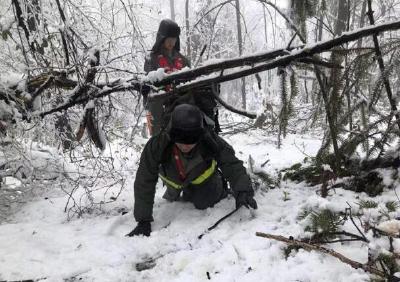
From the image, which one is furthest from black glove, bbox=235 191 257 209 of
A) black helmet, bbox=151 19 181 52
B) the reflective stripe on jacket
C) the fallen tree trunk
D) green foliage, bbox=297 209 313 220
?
black helmet, bbox=151 19 181 52

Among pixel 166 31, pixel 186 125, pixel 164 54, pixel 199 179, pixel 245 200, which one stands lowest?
pixel 245 200

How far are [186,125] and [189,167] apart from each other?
589 mm

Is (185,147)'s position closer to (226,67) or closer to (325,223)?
(226,67)

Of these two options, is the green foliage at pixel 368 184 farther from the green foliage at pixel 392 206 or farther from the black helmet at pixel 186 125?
the black helmet at pixel 186 125

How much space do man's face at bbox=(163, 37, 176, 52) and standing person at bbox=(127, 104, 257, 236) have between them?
1.77m

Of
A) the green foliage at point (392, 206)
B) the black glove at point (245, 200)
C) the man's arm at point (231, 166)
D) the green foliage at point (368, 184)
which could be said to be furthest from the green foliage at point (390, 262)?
the man's arm at point (231, 166)

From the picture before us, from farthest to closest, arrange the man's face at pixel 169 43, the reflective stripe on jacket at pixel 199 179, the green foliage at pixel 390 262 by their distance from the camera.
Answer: the man's face at pixel 169 43, the reflective stripe on jacket at pixel 199 179, the green foliage at pixel 390 262

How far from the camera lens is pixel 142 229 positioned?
10.9ft

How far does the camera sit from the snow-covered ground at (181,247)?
2432 mm

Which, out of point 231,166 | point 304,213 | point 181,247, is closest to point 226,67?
point 231,166

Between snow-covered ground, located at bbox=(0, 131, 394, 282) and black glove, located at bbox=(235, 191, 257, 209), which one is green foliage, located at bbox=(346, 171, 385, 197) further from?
black glove, located at bbox=(235, 191, 257, 209)

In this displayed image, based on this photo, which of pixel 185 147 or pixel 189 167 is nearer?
pixel 185 147

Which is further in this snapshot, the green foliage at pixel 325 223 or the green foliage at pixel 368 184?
the green foliage at pixel 368 184

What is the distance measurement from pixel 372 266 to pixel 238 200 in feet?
4.63
